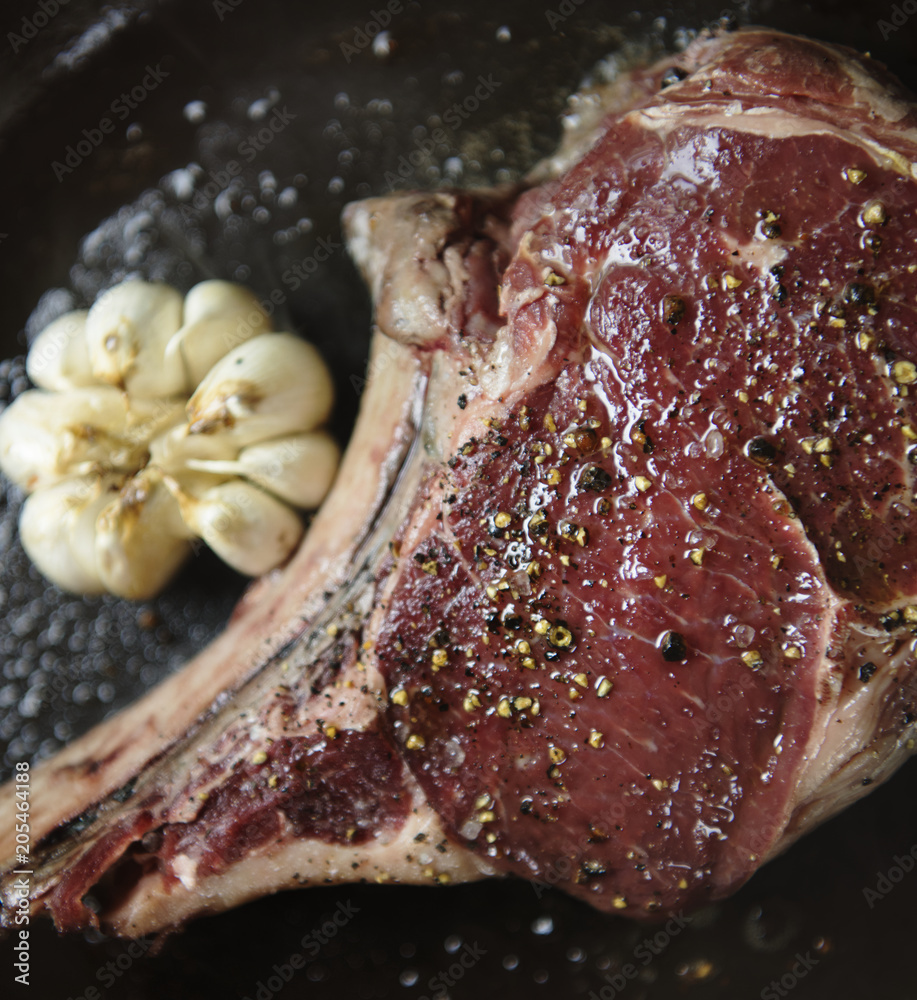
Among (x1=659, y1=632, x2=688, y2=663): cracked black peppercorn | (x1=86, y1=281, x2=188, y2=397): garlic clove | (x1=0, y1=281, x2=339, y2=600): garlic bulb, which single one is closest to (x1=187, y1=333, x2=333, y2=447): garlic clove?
(x1=0, y1=281, x2=339, y2=600): garlic bulb

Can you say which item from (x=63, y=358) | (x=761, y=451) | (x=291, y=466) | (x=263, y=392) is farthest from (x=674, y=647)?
(x=63, y=358)

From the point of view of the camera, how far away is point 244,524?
202 cm

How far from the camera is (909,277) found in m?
1.45

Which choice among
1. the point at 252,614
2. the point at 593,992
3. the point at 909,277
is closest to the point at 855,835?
the point at 593,992

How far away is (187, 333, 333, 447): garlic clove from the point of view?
77.0 inches

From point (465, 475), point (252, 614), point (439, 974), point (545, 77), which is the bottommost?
point (439, 974)

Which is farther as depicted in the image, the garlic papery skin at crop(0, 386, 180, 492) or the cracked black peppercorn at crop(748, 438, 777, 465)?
the garlic papery skin at crop(0, 386, 180, 492)

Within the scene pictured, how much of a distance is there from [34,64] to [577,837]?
2919 mm

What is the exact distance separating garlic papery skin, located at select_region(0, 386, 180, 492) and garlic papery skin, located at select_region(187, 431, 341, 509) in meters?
0.20

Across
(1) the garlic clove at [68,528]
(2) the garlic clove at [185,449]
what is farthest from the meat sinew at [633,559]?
(1) the garlic clove at [68,528]

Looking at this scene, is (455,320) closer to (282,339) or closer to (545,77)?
(282,339)

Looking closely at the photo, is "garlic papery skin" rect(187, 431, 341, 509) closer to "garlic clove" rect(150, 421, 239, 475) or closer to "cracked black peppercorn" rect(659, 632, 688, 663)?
"garlic clove" rect(150, 421, 239, 475)

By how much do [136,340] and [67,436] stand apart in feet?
1.08

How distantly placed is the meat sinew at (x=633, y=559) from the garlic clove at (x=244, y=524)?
0.37 m
